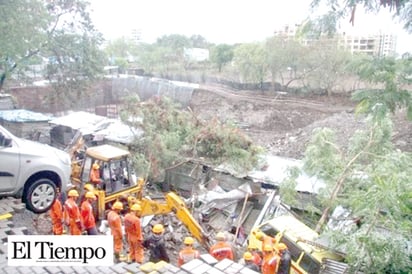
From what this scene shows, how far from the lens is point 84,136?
17453 millimetres

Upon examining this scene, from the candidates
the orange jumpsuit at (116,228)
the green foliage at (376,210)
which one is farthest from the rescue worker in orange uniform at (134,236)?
the green foliage at (376,210)

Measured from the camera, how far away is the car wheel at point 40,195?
25.7 feet

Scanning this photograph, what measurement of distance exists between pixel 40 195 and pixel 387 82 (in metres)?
6.42

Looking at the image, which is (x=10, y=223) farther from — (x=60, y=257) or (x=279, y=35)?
(x=279, y=35)

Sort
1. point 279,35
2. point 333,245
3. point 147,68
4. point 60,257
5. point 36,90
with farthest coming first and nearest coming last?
point 147,68 < point 279,35 < point 36,90 < point 333,245 < point 60,257

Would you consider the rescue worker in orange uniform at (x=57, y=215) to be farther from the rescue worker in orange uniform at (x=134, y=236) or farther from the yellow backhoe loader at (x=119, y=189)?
the rescue worker in orange uniform at (x=134, y=236)

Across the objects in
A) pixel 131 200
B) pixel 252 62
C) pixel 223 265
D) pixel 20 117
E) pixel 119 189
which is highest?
pixel 252 62

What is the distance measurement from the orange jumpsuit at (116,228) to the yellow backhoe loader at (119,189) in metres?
1.51

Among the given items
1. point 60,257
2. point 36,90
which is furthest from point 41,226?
point 36,90

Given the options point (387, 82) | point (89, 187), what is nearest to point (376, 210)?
point (387, 82)

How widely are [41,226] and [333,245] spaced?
246 inches

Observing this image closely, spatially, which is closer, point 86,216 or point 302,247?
point 302,247

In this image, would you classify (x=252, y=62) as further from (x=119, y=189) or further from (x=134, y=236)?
(x=134, y=236)

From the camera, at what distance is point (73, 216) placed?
27.3 ft
